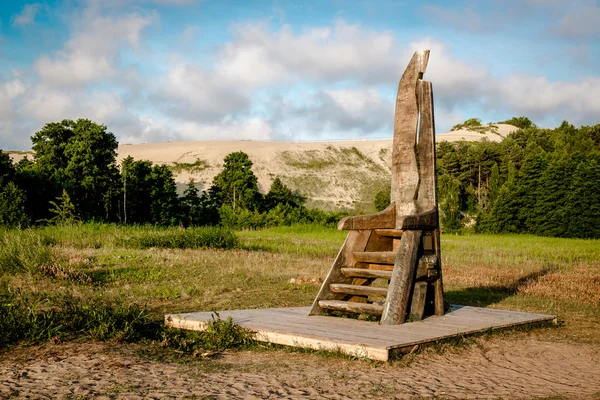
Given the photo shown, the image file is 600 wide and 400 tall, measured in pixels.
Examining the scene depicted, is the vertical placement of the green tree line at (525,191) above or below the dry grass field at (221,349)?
above

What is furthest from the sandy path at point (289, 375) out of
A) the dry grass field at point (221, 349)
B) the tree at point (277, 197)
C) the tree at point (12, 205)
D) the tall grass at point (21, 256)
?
the tree at point (277, 197)

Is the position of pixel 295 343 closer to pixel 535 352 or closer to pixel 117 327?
pixel 117 327

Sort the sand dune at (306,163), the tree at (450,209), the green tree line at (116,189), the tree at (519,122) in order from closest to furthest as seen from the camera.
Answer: the green tree line at (116,189) < the tree at (450,209) < the sand dune at (306,163) < the tree at (519,122)

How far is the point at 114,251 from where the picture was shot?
16516 millimetres

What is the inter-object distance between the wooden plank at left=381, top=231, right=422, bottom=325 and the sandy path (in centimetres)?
95

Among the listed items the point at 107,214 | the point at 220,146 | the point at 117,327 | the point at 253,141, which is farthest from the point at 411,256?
the point at 253,141

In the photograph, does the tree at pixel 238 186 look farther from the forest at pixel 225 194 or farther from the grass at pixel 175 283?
the grass at pixel 175 283

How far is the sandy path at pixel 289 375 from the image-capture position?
494 centimetres

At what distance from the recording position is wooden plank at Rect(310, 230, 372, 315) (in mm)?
7941

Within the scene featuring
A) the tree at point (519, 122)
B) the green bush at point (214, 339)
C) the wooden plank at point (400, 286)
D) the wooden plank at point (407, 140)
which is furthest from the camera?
the tree at point (519, 122)

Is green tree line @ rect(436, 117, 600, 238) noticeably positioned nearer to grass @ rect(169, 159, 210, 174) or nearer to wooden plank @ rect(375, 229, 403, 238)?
grass @ rect(169, 159, 210, 174)

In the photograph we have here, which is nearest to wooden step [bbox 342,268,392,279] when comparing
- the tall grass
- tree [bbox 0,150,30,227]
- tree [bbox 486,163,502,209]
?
the tall grass

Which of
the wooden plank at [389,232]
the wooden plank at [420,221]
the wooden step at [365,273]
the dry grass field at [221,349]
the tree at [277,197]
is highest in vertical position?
the tree at [277,197]

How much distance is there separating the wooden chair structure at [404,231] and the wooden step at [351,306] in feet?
0.04
